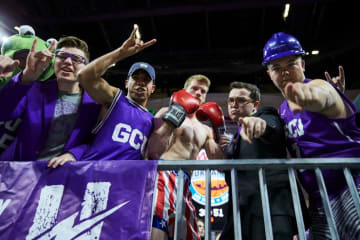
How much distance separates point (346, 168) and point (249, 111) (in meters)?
0.92

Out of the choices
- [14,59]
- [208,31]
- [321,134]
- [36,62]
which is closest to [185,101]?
[321,134]

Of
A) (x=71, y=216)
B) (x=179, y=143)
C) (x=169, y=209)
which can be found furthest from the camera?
(x=179, y=143)

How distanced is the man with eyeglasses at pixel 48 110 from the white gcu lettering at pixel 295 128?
4.53ft

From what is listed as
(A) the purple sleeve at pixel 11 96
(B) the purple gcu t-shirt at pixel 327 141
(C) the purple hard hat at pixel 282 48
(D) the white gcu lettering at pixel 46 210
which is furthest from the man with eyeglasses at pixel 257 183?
(A) the purple sleeve at pixel 11 96

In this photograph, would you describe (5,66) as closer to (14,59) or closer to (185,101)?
(14,59)

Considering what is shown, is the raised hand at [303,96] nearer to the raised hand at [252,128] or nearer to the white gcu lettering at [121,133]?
the raised hand at [252,128]

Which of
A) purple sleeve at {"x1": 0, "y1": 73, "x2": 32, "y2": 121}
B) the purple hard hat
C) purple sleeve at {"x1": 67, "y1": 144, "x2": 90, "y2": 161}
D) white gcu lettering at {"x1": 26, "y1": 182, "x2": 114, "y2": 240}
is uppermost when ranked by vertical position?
the purple hard hat

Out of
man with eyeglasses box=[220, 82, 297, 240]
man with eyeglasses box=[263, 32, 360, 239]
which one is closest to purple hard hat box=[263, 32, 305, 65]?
man with eyeglasses box=[263, 32, 360, 239]

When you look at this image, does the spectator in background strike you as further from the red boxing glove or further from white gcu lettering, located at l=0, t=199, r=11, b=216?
the red boxing glove

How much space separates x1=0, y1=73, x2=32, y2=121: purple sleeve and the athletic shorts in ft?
3.61

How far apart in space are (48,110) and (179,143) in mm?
1052

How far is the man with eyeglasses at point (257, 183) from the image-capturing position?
1299 millimetres

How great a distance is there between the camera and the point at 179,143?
6.99 ft

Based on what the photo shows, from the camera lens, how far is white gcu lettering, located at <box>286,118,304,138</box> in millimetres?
1513
